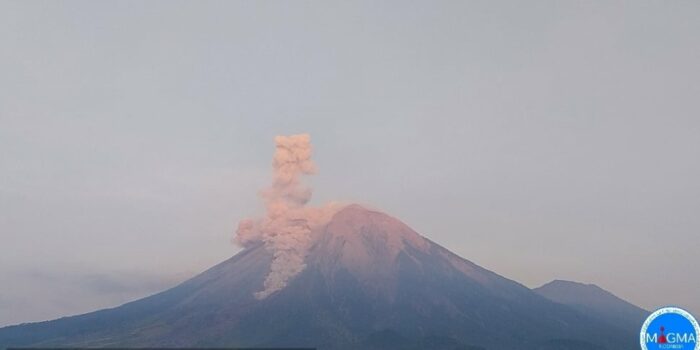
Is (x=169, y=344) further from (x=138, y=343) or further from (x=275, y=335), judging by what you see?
(x=275, y=335)

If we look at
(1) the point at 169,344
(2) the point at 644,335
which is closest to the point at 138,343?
(1) the point at 169,344

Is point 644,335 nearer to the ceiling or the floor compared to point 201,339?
nearer to the floor

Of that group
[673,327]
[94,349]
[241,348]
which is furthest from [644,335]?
[94,349]

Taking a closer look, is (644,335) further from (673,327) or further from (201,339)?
(201,339)

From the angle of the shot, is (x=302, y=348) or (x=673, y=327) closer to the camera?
(x=302, y=348)

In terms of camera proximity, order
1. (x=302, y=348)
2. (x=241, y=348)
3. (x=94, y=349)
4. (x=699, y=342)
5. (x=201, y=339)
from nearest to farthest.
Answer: (x=241, y=348), (x=302, y=348), (x=699, y=342), (x=94, y=349), (x=201, y=339)

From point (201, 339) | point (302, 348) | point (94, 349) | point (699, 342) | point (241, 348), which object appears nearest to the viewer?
point (241, 348)
